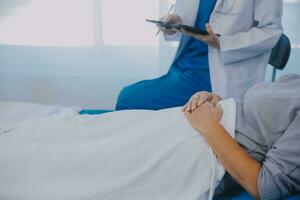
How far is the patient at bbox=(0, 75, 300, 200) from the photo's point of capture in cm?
77

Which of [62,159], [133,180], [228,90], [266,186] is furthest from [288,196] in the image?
[228,90]

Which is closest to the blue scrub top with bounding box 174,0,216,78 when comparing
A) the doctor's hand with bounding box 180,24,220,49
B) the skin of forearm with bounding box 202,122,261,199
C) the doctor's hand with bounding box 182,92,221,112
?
the doctor's hand with bounding box 180,24,220,49

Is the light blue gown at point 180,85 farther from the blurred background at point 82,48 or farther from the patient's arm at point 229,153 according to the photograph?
the patient's arm at point 229,153

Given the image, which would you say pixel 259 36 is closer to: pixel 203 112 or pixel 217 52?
pixel 217 52

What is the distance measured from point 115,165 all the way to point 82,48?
143 centimetres

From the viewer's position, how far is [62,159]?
0.85 meters

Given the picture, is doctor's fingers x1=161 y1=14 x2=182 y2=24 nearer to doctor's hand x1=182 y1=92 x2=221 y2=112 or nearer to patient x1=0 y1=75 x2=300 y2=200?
doctor's hand x1=182 y1=92 x2=221 y2=112

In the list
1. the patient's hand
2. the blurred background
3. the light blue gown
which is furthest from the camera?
the blurred background

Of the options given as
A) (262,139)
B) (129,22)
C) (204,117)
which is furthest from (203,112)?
(129,22)

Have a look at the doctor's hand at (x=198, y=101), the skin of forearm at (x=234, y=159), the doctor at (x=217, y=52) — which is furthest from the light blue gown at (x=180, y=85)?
the skin of forearm at (x=234, y=159)

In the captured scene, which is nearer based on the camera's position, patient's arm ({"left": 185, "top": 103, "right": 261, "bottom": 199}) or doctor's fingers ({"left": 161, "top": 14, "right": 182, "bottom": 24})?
patient's arm ({"left": 185, "top": 103, "right": 261, "bottom": 199})

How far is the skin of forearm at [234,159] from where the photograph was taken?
77 cm

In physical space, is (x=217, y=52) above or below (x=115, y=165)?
above

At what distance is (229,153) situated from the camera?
80 centimetres
